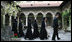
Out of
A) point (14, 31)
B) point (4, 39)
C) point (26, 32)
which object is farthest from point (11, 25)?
point (26, 32)

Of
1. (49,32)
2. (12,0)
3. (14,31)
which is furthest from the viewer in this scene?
(49,32)

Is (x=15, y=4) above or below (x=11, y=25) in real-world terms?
above

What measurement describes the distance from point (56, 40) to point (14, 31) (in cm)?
165

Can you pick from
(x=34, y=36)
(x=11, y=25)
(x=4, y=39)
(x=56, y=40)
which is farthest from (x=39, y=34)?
(x=4, y=39)

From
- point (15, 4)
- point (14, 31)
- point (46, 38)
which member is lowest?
point (46, 38)

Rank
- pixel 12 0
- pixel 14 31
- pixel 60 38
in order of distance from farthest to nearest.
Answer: pixel 60 38
pixel 14 31
pixel 12 0

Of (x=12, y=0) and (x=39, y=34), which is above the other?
(x=12, y=0)

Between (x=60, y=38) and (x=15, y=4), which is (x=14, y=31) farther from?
(x=60, y=38)

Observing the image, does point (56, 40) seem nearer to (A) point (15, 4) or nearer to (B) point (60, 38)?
(B) point (60, 38)

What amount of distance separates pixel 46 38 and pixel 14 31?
1.92 meters

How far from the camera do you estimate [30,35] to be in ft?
21.6

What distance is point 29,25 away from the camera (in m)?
6.38

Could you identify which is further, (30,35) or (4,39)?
(30,35)

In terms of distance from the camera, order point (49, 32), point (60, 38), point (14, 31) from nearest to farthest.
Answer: point (14, 31) < point (60, 38) < point (49, 32)
